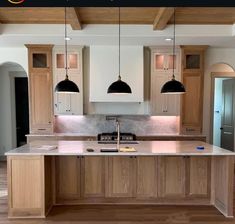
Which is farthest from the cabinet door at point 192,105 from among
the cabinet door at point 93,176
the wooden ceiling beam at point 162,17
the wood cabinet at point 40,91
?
the wood cabinet at point 40,91

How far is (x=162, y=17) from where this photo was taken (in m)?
3.87

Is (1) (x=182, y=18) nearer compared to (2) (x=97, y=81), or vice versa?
(1) (x=182, y=18)

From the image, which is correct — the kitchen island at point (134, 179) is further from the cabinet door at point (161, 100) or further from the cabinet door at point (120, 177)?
the cabinet door at point (161, 100)

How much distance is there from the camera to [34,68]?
5.46m

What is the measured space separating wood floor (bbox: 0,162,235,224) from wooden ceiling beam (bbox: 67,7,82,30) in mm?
2932

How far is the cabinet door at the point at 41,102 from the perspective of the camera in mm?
5485

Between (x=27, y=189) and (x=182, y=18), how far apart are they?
3652 mm

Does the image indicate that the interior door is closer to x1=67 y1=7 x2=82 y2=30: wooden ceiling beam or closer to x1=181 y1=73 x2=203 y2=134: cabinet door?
x1=181 y1=73 x2=203 y2=134: cabinet door

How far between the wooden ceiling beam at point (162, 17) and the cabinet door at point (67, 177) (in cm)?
257

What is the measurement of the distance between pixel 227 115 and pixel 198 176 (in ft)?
10.8

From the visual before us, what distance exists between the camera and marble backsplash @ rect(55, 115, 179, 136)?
5891 mm

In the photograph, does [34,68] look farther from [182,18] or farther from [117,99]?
[182,18]

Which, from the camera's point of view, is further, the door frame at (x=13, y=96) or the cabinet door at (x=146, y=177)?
the door frame at (x=13, y=96)

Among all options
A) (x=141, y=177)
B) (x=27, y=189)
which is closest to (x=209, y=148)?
(x=141, y=177)
